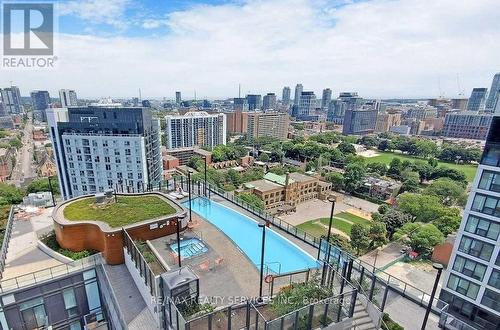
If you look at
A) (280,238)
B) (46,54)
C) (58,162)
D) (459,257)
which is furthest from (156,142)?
(459,257)

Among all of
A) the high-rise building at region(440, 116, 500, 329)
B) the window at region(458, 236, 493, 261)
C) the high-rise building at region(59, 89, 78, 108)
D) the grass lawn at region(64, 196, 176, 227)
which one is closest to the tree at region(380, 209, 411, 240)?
the high-rise building at region(440, 116, 500, 329)

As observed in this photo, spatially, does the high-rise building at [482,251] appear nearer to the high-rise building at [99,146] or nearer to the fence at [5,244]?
the fence at [5,244]

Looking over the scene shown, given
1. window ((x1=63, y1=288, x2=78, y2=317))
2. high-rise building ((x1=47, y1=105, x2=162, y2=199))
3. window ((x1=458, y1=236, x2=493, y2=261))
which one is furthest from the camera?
high-rise building ((x1=47, y1=105, x2=162, y2=199))

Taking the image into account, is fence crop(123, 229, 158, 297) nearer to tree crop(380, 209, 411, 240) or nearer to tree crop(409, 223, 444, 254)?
tree crop(409, 223, 444, 254)

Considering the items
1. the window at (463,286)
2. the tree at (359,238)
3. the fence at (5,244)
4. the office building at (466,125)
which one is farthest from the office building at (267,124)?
the fence at (5,244)

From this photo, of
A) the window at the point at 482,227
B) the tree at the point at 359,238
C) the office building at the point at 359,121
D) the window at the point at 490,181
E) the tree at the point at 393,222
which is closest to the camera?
the window at the point at 490,181

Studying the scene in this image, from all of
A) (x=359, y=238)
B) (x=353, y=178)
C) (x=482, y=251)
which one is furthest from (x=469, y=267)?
(x=353, y=178)

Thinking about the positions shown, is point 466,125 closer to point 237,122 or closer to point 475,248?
point 237,122
